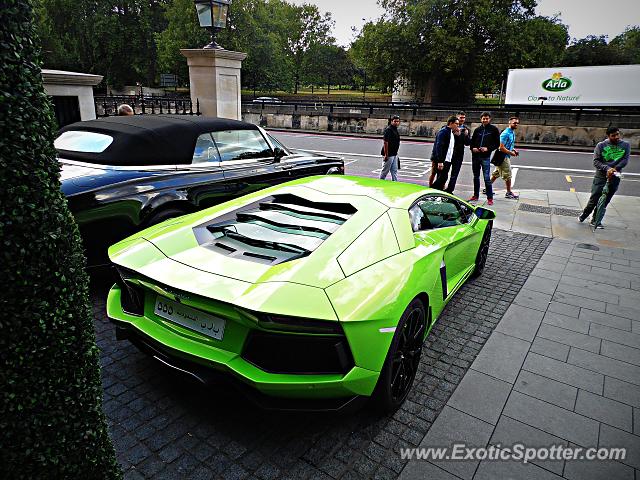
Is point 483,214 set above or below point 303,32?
below

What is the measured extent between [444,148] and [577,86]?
24.7m

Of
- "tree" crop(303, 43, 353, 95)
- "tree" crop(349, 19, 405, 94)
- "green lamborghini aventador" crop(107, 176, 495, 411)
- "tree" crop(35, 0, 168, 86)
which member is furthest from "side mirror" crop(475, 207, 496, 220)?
"tree" crop(303, 43, 353, 95)

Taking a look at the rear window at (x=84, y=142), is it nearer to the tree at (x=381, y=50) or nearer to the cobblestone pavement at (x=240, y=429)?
the cobblestone pavement at (x=240, y=429)

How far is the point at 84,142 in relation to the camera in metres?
5.06

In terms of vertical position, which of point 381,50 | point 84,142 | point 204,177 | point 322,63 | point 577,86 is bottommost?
point 204,177

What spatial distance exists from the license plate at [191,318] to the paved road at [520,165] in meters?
10.2

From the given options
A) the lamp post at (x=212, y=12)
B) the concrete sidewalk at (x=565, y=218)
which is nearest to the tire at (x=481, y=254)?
the concrete sidewalk at (x=565, y=218)

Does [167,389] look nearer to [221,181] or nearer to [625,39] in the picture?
[221,181]

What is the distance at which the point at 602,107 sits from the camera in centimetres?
2750

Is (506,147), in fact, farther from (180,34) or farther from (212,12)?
(180,34)

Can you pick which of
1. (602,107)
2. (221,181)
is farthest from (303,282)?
(602,107)

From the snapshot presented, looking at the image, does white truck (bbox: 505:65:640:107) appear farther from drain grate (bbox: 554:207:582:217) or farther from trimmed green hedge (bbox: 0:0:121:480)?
trimmed green hedge (bbox: 0:0:121:480)

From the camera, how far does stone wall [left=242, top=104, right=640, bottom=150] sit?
23.6m

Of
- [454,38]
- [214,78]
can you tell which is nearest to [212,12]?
[214,78]
